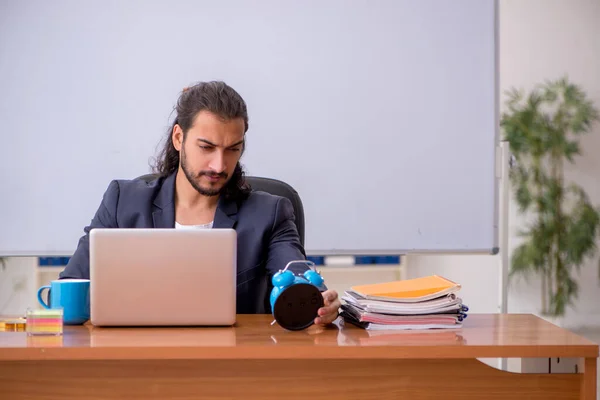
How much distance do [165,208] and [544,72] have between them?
11.3ft

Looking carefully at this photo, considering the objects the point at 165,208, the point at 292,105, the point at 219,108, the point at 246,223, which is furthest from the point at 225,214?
the point at 292,105

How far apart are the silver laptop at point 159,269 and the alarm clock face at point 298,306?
11 cm

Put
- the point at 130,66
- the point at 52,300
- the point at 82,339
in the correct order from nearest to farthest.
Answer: the point at 82,339, the point at 52,300, the point at 130,66

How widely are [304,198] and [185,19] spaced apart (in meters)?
0.92

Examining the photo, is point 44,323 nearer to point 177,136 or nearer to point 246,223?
point 246,223

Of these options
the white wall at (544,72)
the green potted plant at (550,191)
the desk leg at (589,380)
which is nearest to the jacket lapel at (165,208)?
the desk leg at (589,380)

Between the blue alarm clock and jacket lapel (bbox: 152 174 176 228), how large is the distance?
0.67 metres

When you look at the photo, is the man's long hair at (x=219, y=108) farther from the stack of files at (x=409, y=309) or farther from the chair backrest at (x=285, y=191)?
the stack of files at (x=409, y=309)

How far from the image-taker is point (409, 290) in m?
1.67

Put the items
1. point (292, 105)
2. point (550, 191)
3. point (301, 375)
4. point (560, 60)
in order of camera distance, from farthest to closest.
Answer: point (560, 60), point (550, 191), point (292, 105), point (301, 375)

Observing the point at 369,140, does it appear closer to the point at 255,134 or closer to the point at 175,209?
the point at 255,134

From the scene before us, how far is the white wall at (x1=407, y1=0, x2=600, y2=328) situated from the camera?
189 inches

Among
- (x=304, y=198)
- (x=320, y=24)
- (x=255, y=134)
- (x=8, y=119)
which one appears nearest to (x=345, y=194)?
(x=304, y=198)

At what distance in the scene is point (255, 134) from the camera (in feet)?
10.8
